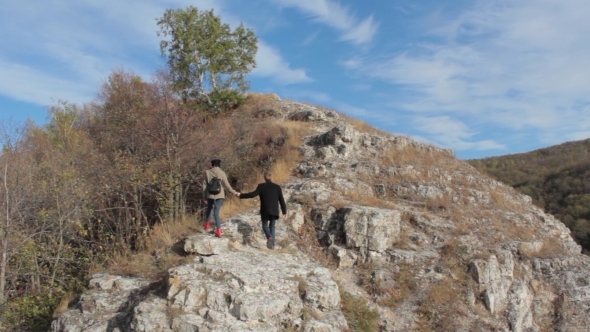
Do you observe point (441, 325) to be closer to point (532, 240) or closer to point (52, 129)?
point (532, 240)

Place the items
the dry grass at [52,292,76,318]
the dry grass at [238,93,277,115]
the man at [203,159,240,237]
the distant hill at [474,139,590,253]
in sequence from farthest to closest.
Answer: the distant hill at [474,139,590,253]
the dry grass at [238,93,277,115]
the man at [203,159,240,237]
the dry grass at [52,292,76,318]

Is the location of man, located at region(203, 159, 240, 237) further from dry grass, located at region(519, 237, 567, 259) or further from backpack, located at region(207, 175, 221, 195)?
dry grass, located at region(519, 237, 567, 259)

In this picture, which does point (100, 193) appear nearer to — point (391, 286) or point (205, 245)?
point (205, 245)

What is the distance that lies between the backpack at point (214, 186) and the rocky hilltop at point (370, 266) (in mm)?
1227

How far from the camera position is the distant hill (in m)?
50.8

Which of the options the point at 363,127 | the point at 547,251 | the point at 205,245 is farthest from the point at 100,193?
the point at 547,251

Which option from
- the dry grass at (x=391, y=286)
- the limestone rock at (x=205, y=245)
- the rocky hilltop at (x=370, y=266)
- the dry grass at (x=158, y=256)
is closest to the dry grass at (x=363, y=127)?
the rocky hilltop at (x=370, y=266)

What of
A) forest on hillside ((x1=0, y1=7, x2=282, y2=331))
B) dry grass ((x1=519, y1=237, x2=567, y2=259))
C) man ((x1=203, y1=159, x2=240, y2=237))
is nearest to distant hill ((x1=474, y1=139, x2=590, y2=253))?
dry grass ((x1=519, y1=237, x2=567, y2=259))

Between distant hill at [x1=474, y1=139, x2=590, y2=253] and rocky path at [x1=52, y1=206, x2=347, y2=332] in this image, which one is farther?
distant hill at [x1=474, y1=139, x2=590, y2=253]

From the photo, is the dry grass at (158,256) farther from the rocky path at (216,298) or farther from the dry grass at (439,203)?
the dry grass at (439,203)

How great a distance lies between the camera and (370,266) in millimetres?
13086

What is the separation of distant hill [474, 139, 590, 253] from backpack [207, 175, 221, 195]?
31.0 m

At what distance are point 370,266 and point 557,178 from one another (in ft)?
204

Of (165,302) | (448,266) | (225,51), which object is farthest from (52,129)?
(448,266)
